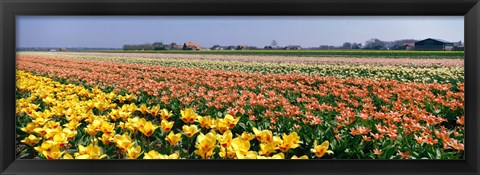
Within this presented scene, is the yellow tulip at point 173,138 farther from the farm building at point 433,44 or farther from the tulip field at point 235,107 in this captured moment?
the farm building at point 433,44

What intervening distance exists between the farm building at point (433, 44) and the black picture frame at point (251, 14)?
0.11m

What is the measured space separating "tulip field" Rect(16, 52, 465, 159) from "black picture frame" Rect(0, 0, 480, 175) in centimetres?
5

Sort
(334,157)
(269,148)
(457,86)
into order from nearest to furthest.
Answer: (269,148) → (334,157) → (457,86)

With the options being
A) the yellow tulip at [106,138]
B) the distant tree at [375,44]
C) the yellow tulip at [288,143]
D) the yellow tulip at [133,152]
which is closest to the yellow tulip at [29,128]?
the yellow tulip at [106,138]

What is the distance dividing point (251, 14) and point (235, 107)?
22.8 inches

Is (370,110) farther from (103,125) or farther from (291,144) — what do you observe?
(103,125)

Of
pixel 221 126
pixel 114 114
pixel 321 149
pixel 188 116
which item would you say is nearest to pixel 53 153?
pixel 114 114

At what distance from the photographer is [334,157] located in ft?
6.34

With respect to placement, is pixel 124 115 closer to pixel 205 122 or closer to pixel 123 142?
pixel 123 142

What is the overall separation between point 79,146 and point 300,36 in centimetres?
121

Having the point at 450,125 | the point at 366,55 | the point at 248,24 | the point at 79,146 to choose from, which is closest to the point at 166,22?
the point at 248,24

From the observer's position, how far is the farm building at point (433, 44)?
2008 millimetres

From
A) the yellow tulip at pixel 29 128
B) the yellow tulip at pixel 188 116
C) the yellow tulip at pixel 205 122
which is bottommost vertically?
the yellow tulip at pixel 29 128

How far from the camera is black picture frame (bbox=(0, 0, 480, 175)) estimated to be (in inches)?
73.1
